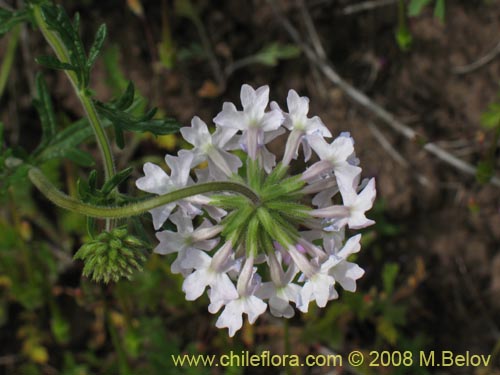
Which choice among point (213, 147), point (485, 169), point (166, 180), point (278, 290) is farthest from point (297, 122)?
point (485, 169)

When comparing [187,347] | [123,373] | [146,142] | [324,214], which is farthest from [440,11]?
[123,373]

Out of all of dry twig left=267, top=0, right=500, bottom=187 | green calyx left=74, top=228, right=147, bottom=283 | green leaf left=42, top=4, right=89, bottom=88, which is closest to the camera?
green calyx left=74, top=228, right=147, bottom=283

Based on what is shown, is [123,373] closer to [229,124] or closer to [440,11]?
[229,124]

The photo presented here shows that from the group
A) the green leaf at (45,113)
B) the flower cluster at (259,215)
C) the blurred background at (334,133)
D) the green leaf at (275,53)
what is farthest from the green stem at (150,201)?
the green leaf at (275,53)

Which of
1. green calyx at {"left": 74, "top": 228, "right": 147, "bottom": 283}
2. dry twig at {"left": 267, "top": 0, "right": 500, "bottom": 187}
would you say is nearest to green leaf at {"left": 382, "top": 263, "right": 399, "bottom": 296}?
dry twig at {"left": 267, "top": 0, "right": 500, "bottom": 187}

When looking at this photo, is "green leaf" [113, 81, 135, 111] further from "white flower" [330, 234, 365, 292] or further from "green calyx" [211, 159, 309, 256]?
"white flower" [330, 234, 365, 292]
